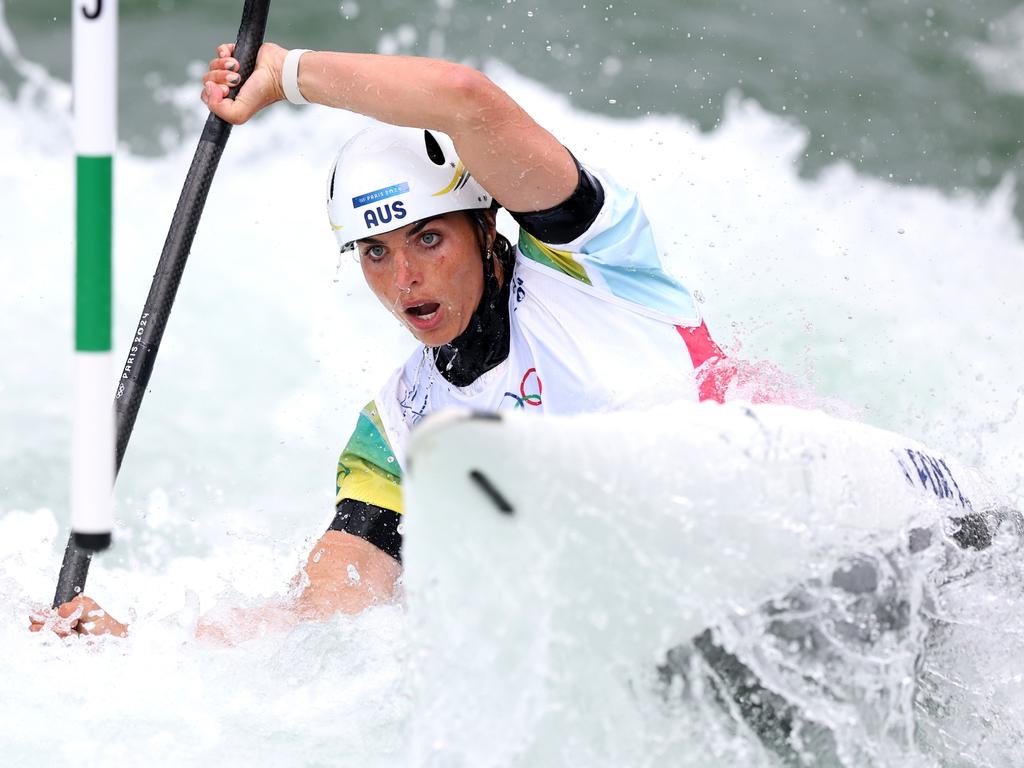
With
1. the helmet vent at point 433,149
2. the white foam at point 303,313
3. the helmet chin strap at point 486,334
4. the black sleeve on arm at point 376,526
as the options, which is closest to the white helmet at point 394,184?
the helmet vent at point 433,149

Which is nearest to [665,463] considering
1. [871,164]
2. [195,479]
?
[195,479]

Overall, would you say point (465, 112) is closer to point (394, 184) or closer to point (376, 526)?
point (394, 184)

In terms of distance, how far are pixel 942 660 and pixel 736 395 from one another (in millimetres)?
716

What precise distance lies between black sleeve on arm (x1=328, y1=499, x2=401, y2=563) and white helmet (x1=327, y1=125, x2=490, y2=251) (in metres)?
0.66

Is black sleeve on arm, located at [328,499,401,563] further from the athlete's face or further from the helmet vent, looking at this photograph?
the helmet vent

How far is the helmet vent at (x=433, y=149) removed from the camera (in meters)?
3.12

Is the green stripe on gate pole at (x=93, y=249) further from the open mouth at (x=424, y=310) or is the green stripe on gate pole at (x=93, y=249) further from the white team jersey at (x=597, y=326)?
the white team jersey at (x=597, y=326)

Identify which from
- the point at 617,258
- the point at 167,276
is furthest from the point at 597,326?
the point at 167,276

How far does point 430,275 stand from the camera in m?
3.07

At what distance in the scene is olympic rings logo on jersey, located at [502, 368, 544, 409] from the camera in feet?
10.1

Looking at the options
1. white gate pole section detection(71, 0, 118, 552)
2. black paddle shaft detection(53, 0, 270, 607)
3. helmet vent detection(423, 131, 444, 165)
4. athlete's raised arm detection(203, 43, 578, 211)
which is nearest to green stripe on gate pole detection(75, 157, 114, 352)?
white gate pole section detection(71, 0, 118, 552)

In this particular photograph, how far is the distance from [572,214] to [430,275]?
0.35m

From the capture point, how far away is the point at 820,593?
2.40m

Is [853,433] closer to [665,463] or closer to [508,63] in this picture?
[665,463]
